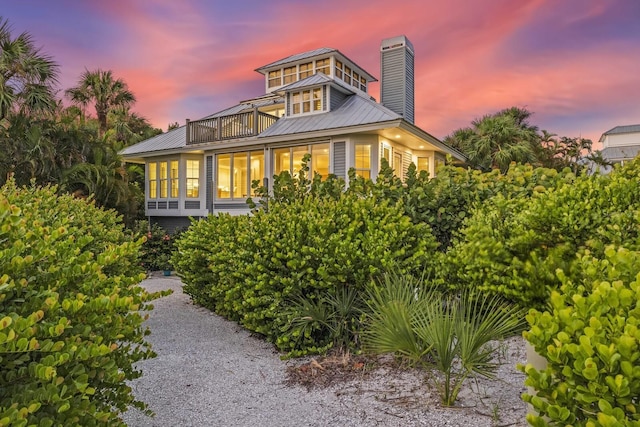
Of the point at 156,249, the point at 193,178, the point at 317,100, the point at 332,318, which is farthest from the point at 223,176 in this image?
the point at 332,318

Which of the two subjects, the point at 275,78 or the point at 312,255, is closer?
the point at 312,255

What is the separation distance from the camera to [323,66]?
16.8 meters

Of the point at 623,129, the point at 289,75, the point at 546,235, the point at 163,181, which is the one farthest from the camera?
the point at 623,129

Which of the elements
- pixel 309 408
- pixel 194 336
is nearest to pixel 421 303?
pixel 309 408

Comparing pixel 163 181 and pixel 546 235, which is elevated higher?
pixel 163 181

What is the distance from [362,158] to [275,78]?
26.6ft

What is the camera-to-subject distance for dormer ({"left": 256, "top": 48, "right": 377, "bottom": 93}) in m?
16.7

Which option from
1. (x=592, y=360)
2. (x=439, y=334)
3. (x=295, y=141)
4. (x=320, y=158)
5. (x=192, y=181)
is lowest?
(x=439, y=334)

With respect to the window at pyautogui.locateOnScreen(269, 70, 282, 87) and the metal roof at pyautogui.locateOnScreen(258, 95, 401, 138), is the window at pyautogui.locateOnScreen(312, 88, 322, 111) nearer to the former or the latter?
the metal roof at pyautogui.locateOnScreen(258, 95, 401, 138)

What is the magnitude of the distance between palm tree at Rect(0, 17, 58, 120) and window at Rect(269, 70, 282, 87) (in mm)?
8711

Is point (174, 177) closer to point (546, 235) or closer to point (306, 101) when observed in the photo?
point (306, 101)

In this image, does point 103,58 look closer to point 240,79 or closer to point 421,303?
point 240,79

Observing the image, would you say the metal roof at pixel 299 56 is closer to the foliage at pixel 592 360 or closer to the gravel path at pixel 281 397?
the gravel path at pixel 281 397

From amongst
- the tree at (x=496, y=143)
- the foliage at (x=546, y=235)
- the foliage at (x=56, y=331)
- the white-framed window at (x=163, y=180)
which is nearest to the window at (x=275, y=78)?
the white-framed window at (x=163, y=180)
